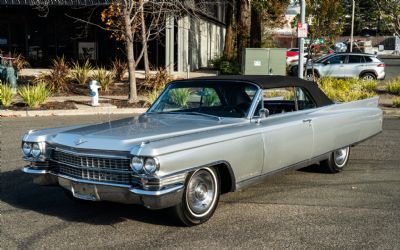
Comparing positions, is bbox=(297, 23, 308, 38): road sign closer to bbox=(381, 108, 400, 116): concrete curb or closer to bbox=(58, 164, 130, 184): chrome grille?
bbox=(381, 108, 400, 116): concrete curb

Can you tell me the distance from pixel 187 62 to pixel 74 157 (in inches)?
912

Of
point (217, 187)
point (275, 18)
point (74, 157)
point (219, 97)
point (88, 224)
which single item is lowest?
point (88, 224)

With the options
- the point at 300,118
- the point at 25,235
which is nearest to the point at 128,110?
the point at 300,118

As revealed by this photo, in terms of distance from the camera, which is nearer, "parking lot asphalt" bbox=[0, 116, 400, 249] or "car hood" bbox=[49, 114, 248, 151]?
"parking lot asphalt" bbox=[0, 116, 400, 249]

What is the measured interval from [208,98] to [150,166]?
6.49ft

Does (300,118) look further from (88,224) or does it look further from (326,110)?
(88,224)

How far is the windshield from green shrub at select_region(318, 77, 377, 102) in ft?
32.9

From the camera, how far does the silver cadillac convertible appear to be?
14.3 feet

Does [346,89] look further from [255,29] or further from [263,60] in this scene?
[255,29]

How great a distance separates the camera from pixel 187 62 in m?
27.5

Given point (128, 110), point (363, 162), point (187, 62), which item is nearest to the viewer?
point (363, 162)

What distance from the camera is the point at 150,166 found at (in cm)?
419

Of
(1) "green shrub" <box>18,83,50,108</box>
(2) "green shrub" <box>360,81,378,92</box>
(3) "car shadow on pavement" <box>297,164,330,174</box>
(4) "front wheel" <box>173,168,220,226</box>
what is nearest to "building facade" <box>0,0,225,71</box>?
(2) "green shrub" <box>360,81,378,92</box>

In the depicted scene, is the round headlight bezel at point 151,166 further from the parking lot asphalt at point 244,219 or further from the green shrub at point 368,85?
the green shrub at point 368,85
